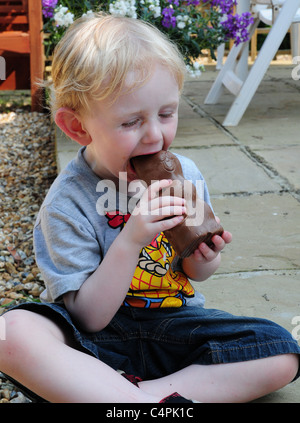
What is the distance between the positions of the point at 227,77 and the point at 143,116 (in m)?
3.18

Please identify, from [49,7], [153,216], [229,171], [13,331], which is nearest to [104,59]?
[153,216]

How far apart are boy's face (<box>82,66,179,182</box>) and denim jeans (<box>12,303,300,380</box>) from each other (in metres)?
0.44

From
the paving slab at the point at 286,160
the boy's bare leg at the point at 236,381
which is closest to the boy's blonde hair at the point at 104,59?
the boy's bare leg at the point at 236,381

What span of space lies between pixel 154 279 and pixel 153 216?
0.88ft

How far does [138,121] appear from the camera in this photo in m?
1.65

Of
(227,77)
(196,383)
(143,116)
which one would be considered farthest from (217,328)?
(227,77)

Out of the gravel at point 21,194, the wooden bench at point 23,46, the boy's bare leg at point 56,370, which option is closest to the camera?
the boy's bare leg at point 56,370

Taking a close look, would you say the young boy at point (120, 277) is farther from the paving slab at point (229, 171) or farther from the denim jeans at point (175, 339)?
the paving slab at point (229, 171)

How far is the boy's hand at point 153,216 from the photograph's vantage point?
156 cm

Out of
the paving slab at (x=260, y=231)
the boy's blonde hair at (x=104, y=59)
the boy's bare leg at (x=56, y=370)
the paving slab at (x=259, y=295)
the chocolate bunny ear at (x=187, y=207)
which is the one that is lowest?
the paving slab at (x=260, y=231)

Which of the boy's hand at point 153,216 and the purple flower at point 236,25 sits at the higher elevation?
the boy's hand at point 153,216

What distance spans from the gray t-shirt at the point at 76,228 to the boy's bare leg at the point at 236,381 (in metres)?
0.25

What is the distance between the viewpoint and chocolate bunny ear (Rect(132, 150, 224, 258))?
161cm
